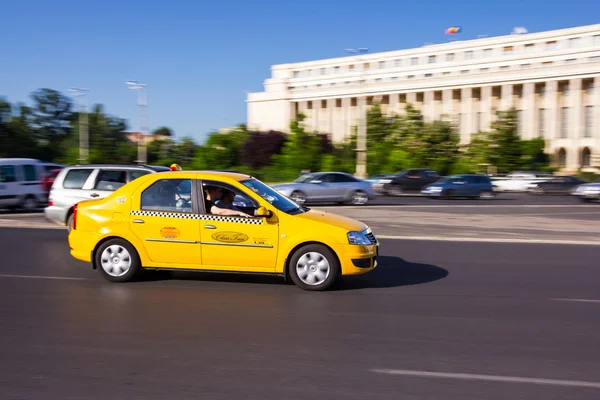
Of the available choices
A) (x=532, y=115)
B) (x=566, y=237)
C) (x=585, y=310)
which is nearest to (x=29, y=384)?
(x=585, y=310)

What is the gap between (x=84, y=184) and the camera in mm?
15500

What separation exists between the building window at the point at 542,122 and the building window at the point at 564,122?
216cm

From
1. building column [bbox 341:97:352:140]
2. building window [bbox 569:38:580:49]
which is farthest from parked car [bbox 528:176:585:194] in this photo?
building column [bbox 341:97:352:140]

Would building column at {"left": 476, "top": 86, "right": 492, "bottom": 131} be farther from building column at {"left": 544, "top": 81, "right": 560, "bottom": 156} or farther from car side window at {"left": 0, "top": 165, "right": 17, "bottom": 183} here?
car side window at {"left": 0, "top": 165, "right": 17, "bottom": 183}

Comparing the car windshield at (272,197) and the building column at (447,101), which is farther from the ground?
the building column at (447,101)

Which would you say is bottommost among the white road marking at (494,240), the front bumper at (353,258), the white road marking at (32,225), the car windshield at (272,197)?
the white road marking at (494,240)

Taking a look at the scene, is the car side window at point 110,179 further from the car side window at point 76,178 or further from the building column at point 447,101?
the building column at point 447,101

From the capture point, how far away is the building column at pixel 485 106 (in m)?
90.3

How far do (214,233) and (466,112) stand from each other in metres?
87.8

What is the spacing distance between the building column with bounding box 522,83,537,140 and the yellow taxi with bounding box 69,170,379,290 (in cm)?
8262

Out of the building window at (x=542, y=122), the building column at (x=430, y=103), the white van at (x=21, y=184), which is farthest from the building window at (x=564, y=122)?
the white van at (x=21, y=184)

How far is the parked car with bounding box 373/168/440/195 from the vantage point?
145 feet

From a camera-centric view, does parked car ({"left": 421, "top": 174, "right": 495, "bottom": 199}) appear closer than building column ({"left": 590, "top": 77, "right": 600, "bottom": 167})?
Yes

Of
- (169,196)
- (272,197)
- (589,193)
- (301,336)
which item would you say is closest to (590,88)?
(589,193)
